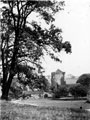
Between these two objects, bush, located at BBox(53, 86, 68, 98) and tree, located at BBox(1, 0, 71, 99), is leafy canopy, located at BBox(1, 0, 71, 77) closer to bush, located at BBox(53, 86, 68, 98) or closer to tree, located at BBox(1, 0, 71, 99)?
tree, located at BBox(1, 0, 71, 99)

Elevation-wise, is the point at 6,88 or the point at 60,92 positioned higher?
the point at 60,92

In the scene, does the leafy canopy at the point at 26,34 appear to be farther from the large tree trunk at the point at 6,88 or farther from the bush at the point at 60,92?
the bush at the point at 60,92

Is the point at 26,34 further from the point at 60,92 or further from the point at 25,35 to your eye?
the point at 60,92

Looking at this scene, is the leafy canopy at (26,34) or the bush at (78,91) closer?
the leafy canopy at (26,34)

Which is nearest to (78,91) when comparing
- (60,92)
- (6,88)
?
(60,92)

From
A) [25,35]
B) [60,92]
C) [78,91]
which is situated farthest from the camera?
[60,92]

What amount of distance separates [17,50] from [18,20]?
2.46 meters

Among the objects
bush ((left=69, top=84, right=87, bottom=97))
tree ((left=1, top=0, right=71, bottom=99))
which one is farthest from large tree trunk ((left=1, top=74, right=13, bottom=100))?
bush ((left=69, top=84, right=87, bottom=97))

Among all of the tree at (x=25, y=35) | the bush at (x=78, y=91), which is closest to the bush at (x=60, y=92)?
the bush at (x=78, y=91)

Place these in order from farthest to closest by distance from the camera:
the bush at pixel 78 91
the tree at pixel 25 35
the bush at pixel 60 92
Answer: the bush at pixel 60 92 → the bush at pixel 78 91 → the tree at pixel 25 35

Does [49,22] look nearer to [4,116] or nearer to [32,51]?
[32,51]

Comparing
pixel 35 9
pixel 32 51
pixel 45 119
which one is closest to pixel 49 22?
pixel 35 9

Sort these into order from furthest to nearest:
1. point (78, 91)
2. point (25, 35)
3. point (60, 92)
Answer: point (60, 92) < point (78, 91) < point (25, 35)

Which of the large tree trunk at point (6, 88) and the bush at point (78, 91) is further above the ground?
the bush at point (78, 91)
